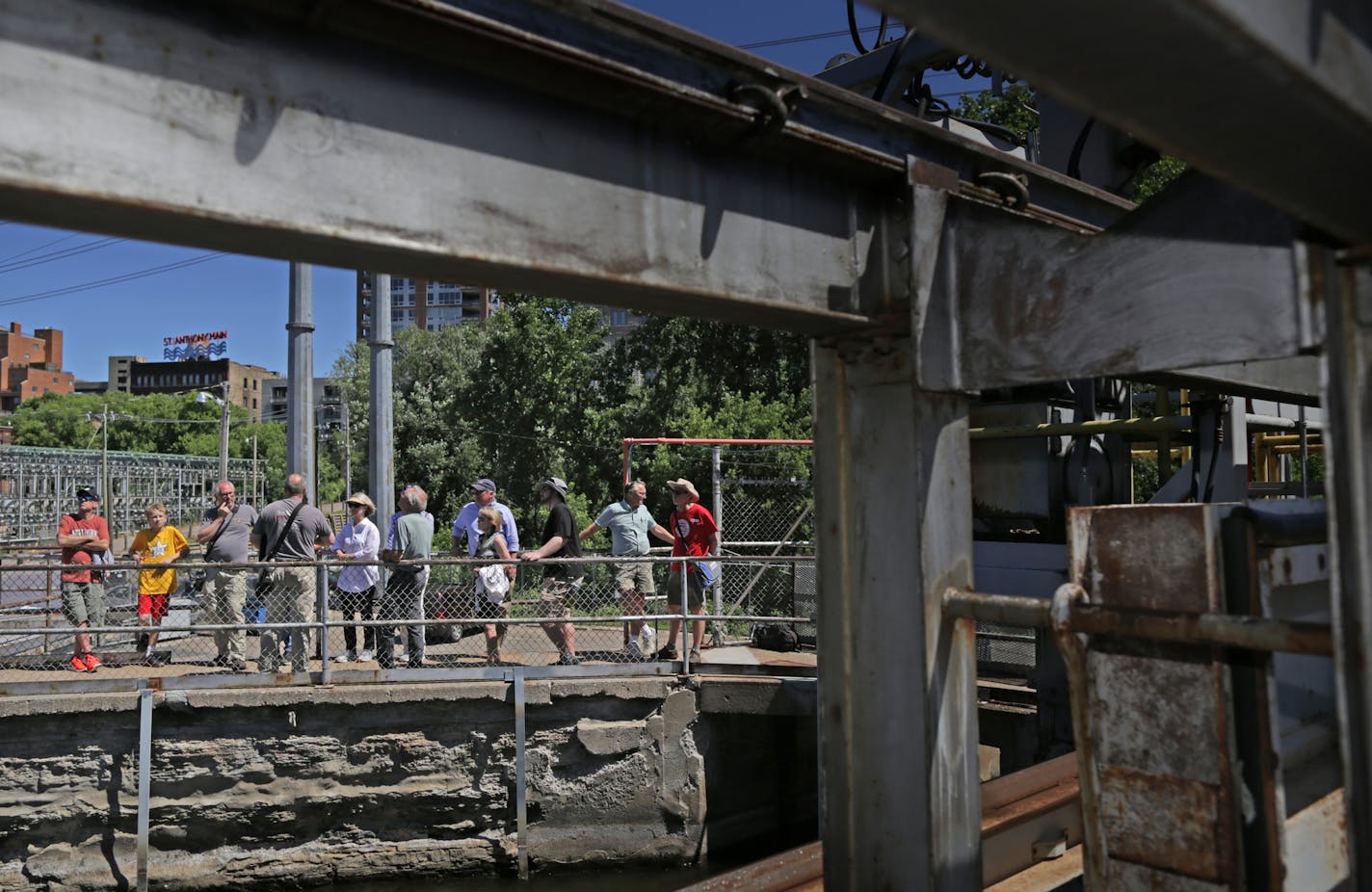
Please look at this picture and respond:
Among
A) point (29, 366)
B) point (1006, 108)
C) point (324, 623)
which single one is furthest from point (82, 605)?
point (29, 366)

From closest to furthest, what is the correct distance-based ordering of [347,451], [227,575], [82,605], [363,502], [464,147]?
1. [464,147]
2. [227,575]
3. [363,502]
4. [82,605]
5. [347,451]

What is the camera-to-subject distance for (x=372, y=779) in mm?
9188

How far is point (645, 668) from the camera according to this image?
970 cm

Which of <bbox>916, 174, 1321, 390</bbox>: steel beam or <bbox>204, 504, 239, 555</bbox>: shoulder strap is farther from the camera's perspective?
<bbox>204, 504, 239, 555</bbox>: shoulder strap

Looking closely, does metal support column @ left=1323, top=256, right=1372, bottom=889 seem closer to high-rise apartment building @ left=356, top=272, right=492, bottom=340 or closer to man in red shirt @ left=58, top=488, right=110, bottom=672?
man in red shirt @ left=58, top=488, right=110, bottom=672

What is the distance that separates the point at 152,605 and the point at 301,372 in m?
2.77

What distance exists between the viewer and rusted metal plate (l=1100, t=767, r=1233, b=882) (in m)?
2.21

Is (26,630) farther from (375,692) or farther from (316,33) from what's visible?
(316,33)

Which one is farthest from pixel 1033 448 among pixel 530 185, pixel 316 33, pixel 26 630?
pixel 26 630

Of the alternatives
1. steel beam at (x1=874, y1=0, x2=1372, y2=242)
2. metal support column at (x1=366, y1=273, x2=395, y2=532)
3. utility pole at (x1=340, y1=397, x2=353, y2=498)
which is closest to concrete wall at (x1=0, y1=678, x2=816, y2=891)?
metal support column at (x1=366, y1=273, x2=395, y2=532)

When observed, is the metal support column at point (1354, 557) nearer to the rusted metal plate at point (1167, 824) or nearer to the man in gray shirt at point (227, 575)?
the rusted metal plate at point (1167, 824)

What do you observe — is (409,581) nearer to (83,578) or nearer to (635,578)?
(635,578)

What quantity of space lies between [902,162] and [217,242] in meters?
2.04

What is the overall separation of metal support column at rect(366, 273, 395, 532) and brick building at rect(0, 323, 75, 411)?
10455 cm
